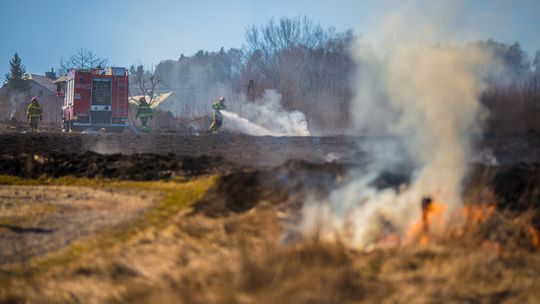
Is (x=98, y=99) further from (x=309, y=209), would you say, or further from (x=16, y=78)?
(x=16, y=78)

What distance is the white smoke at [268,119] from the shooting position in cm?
2984

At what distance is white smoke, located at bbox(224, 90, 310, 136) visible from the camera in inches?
1175

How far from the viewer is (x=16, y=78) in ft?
211

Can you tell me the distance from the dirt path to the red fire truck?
16316 millimetres

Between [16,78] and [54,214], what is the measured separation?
58552 millimetres

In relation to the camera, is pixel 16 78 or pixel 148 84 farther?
pixel 148 84

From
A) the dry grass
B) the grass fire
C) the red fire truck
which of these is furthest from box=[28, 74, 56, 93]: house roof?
the dry grass

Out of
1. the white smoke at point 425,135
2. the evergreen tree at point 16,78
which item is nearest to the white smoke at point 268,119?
the white smoke at point 425,135

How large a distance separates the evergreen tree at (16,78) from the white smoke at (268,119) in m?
37.2

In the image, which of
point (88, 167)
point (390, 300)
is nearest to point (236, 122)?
point (88, 167)

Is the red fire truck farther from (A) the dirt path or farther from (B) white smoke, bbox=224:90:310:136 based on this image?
(A) the dirt path

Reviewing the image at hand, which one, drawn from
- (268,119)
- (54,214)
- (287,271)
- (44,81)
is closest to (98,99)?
(268,119)

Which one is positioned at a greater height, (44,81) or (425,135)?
(44,81)

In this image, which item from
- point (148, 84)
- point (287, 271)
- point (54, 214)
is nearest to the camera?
point (287, 271)
